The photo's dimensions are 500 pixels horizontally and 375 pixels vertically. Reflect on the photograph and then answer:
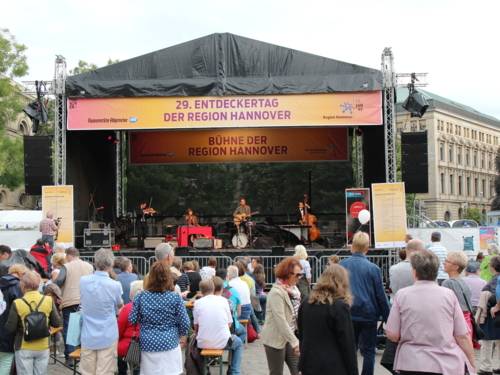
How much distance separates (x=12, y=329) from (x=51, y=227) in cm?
826

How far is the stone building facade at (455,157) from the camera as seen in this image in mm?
71375

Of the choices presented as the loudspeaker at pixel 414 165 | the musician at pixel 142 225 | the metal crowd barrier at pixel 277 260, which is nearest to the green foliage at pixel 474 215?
the musician at pixel 142 225

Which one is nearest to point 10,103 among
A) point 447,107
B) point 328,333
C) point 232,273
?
point 232,273

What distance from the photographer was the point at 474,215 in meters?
74.1

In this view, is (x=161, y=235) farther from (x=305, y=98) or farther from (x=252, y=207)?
(x=305, y=98)

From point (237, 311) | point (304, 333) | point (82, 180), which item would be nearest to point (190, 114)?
point (82, 180)

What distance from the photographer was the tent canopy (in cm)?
1470

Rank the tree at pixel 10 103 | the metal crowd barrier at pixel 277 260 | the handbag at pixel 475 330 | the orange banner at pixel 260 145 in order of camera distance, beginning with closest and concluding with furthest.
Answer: the handbag at pixel 475 330
the metal crowd barrier at pixel 277 260
the orange banner at pixel 260 145
the tree at pixel 10 103

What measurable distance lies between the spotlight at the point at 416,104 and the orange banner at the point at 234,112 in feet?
3.49

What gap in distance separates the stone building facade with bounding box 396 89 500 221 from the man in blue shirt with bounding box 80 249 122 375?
61.7m

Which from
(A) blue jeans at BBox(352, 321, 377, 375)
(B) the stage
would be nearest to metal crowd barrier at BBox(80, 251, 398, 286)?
(B) the stage

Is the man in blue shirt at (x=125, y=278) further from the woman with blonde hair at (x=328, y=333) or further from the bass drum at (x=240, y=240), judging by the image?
the bass drum at (x=240, y=240)

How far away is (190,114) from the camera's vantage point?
48.8ft

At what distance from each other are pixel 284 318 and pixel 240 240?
1231cm
